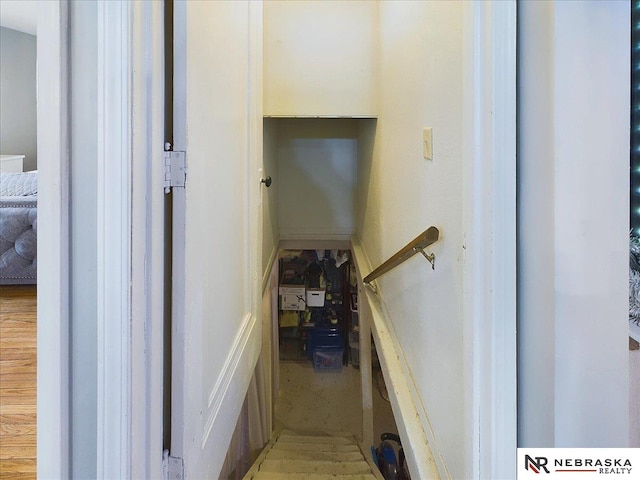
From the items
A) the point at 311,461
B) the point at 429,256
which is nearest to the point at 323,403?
the point at 311,461

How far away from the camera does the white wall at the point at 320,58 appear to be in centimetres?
317

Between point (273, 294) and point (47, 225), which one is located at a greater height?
point (47, 225)

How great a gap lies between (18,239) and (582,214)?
359cm

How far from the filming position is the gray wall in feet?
19.9

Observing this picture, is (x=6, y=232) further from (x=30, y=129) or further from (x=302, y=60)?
(x=30, y=129)

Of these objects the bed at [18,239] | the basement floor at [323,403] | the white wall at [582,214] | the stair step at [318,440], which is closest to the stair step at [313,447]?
the stair step at [318,440]

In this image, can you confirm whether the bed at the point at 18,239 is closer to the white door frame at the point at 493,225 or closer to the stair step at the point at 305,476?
the stair step at the point at 305,476

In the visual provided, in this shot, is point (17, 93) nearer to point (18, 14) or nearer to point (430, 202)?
point (18, 14)

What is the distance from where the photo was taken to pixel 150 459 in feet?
3.45

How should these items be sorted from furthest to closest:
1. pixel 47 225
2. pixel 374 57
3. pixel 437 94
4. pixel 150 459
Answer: pixel 374 57
pixel 437 94
pixel 150 459
pixel 47 225

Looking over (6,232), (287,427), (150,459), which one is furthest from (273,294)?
(150,459)

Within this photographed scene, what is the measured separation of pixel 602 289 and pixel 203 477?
1134 mm

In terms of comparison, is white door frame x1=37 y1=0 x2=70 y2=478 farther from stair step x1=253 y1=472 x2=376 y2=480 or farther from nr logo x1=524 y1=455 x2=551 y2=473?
stair step x1=253 y1=472 x2=376 y2=480

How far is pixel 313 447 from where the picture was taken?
3617mm
